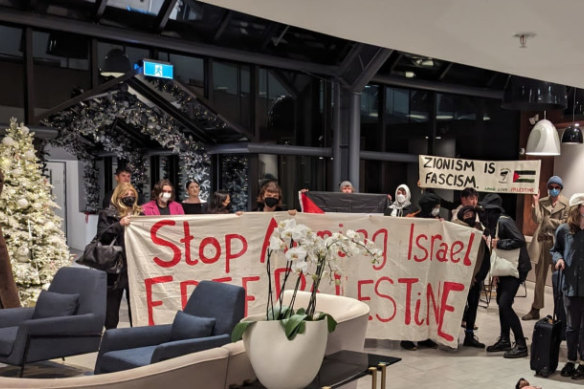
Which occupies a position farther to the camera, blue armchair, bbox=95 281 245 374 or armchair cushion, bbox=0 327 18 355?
armchair cushion, bbox=0 327 18 355

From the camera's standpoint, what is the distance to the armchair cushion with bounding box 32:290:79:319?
4.41 meters

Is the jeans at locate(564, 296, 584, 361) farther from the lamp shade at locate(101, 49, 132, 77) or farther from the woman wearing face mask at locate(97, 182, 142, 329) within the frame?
the lamp shade at locate(101, 49, 132, 77)

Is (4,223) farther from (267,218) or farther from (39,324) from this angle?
(267,218)

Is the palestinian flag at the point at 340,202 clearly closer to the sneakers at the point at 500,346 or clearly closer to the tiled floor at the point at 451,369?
the tiled floor at the point at 451,369

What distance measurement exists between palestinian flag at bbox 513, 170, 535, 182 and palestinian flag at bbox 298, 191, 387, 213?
398cm

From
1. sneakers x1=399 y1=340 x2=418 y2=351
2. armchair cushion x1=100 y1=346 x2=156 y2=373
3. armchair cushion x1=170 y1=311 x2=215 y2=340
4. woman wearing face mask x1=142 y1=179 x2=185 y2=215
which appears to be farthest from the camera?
woman wearing face mask x1=142 y1=179 x2=185 y2=215

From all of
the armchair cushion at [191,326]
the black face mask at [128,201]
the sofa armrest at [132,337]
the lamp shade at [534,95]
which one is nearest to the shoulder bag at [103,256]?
the black face mask at [128,201]

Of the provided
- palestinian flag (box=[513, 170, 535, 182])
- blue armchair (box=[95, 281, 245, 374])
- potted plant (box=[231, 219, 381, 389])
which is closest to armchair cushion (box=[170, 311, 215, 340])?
blue armchair (box=[95, 281, 245, 374])

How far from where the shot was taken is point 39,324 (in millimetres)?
3963

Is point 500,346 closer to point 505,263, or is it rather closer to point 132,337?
point 505,263

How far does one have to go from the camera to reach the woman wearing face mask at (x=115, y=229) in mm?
4844

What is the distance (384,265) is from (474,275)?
2.98 feet

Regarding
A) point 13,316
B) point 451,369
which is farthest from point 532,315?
point 13,316

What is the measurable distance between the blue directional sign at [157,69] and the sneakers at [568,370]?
5.92 meters
